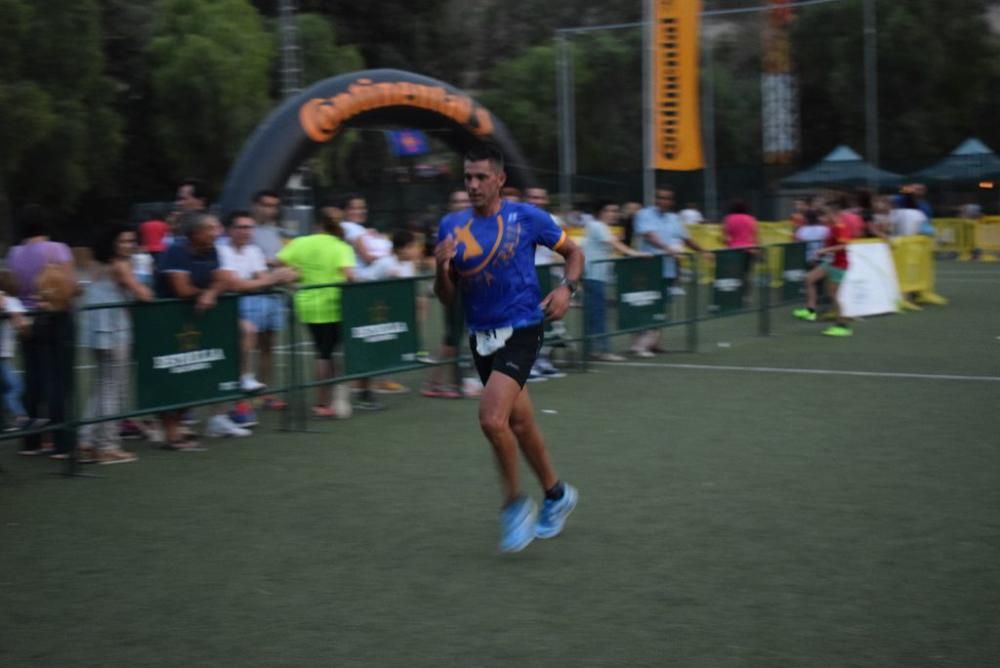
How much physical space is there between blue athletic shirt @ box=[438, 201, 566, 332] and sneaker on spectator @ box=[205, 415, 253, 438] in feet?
14.0

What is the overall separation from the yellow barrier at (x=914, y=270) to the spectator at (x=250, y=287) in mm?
11721

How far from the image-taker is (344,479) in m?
8.46

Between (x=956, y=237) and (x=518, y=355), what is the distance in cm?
2873

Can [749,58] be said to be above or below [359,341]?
above

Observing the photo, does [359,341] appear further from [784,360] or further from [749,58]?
[749,58]

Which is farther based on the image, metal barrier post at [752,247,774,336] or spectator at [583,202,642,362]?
metal barrier post at [752,247,774,336]

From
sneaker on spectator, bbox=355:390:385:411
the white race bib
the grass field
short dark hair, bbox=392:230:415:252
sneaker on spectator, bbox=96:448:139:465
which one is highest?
short dark hair, bbox=392:230:415:252

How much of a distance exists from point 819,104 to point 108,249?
4809cm

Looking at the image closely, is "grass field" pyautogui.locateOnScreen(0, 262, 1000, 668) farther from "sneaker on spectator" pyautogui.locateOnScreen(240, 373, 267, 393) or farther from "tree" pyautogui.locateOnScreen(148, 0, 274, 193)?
"tree" pyautogui.locateOnScreen(148, 0, 274, 193)

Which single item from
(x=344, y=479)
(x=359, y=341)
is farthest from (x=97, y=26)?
(x=344, y=479)

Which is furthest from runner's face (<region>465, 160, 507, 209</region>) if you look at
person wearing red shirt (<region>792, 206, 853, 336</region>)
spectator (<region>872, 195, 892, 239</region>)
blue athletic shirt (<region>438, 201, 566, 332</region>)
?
spectator (<region>872, 195, 892, 239</region>)

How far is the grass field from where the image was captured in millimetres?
5121

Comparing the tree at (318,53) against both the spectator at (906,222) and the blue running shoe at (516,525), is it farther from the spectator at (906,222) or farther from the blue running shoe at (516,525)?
the blue running shoe at (516,525)

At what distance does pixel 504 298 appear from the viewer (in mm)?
6434
